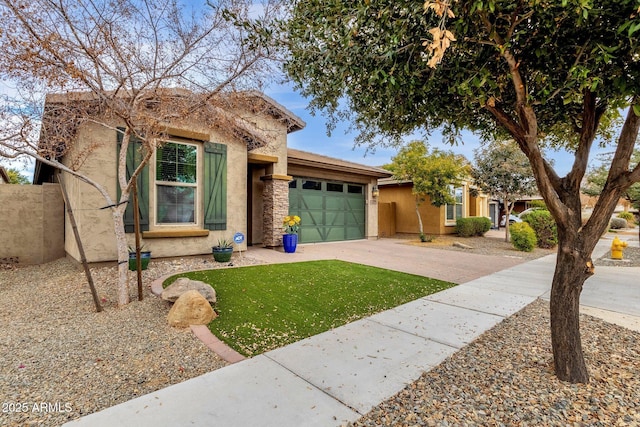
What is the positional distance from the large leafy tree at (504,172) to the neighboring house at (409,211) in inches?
106

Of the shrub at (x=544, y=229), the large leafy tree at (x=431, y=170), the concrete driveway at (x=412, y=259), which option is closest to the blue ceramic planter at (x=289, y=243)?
the concrete driveway at (x=412, y=259)

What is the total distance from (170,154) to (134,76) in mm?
3190

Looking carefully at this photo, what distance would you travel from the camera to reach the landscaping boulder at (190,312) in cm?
406

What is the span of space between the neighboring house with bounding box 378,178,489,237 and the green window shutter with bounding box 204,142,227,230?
11.1 meters

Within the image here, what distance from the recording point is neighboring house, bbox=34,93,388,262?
6785 millimetres

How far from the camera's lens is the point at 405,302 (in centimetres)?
529

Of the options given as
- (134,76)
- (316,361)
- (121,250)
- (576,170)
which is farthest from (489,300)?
(134,76)

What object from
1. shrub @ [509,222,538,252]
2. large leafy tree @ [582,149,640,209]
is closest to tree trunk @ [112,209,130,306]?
shrub @ [509,222,538,252]

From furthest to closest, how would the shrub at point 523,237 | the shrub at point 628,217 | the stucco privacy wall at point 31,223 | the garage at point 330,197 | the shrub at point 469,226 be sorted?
→ the shrub at point 628,217
the shrub at point 469,226
the garage at point 330,197
the shrub at point 523,237
the stucco privacy wall at point 31,223

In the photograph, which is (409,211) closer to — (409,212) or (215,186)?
(409,212)

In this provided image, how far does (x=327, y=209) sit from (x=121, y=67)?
9571mm

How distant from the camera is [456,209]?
18156 millimetres

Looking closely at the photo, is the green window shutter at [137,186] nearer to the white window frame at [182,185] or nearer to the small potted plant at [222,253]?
the white window frame at [182,185]

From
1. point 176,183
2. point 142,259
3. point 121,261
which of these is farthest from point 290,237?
point 121,261
